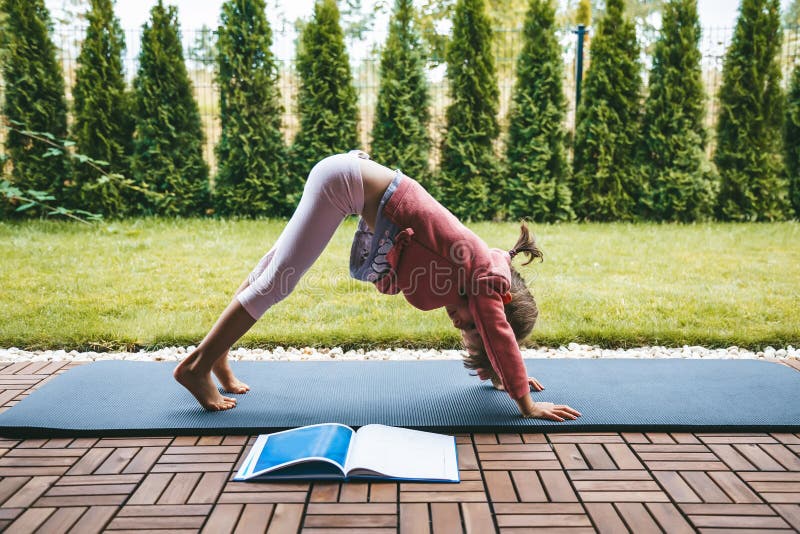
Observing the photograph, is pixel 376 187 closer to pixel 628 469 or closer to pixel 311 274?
pixel 628 469

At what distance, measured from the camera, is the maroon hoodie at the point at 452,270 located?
87.9 inches

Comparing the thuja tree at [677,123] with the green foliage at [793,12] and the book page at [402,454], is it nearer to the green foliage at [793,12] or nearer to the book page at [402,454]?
the green foliage at [793,12]

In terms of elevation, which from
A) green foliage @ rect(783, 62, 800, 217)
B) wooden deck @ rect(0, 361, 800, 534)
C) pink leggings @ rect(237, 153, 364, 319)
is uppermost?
green foliage @ rect(783, 62, 800, 217)

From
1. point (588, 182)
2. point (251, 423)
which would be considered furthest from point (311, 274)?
point (588, 182)

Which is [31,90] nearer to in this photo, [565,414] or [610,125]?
[610,125]

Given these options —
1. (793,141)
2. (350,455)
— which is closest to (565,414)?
(350,455)

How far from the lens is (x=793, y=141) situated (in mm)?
7691

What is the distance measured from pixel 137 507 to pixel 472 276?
4.47 feet

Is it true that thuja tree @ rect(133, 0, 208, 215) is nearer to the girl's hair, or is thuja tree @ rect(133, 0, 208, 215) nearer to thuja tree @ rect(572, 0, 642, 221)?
thuja tree @ rect(572, 0, 642, 221)

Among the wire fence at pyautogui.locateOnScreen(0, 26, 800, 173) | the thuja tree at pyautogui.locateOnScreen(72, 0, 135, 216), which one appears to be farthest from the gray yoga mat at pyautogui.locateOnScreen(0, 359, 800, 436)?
the wire fence at pyautogui.locateOnScreen(0, 26, 800, 173)

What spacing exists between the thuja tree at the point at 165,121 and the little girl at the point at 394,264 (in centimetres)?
517

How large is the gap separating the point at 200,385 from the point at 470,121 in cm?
575

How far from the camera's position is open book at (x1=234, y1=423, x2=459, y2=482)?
77.7 inches

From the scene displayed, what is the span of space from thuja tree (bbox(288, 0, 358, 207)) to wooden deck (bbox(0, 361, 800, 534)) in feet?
17.5
